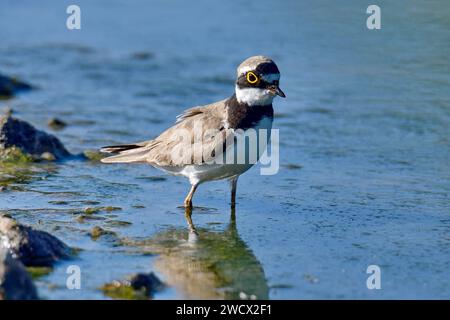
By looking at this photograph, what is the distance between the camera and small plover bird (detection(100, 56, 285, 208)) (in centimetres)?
762

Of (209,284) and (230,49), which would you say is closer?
(209,284)

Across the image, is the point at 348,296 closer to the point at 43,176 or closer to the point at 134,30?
the point at 43,176

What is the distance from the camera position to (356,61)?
12.6 m

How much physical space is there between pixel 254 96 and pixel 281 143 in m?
2.35

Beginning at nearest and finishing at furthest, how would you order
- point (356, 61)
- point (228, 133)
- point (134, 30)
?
point (228, 133) → point (356, 61) → point (134, 30)

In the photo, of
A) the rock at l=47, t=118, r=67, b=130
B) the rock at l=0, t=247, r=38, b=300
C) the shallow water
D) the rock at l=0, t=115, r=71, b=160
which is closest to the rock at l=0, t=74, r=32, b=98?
the shallow water

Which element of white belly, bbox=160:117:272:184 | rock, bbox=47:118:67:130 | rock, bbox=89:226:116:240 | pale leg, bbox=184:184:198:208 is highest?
white belly, bbox=160:117:272:184

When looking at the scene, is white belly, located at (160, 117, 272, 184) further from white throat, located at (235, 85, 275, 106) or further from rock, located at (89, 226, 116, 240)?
rock, located at (89, 226, 116, 240)

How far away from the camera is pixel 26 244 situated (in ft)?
20.9

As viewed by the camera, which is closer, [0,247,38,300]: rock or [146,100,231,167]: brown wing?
[0,247,38,300]: rock

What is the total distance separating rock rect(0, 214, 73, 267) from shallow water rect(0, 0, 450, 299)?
20 centimetres

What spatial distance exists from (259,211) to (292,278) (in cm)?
164

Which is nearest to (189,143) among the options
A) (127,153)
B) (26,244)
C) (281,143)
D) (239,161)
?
(239,161)
